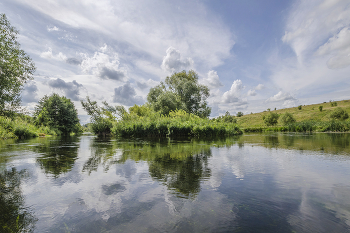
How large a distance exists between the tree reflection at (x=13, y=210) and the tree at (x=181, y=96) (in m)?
30.7

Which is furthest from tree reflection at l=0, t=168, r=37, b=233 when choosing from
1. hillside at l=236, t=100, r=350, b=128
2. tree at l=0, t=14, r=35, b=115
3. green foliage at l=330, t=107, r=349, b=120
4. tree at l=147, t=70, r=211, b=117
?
green foliage at l=330, t=107, r=349, b=120

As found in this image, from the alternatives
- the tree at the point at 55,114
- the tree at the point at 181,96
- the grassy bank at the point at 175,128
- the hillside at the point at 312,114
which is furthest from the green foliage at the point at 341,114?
the tree at the point at 55,114

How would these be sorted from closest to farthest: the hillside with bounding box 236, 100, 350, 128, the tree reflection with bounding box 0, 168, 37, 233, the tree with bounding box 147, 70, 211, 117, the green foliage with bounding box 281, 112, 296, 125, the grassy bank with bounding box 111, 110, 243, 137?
the tree reflection with bounding box 0, 168, 37, 233 → the grassy bank with bounding box 111, 110, 243, 137 → the tree with bounding box 147, 70, 211, 117 → the green foliage with bounding box 281, 112, 296, 125 → the hillside with bounding box 236, 100, 350, 128

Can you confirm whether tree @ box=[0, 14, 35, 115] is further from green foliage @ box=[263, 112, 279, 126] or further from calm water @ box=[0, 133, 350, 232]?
green foliage @ box=[263, 112, 279, 126]

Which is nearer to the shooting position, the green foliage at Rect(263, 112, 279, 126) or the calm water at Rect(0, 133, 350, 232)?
the calm water at Rect(0, 133, 350, 232)

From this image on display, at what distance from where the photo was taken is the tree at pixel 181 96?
3647cm

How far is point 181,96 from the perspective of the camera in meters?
41.8

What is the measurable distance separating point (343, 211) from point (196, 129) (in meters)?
17.4

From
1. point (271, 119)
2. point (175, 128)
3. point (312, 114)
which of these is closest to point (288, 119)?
point (271, 119)

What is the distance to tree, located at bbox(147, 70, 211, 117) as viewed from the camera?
36.5 metres

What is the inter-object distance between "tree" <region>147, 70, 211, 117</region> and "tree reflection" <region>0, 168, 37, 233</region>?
3073cm

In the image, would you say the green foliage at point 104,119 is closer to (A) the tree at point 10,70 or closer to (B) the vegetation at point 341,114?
(A) the tree at point 10,70

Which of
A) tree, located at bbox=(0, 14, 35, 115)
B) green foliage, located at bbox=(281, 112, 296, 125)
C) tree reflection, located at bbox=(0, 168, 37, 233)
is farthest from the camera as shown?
green foliage, located at bbox=(281, 112, 296, 125)

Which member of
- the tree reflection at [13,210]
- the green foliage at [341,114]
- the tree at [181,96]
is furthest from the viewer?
the green foliage at [341,114]
